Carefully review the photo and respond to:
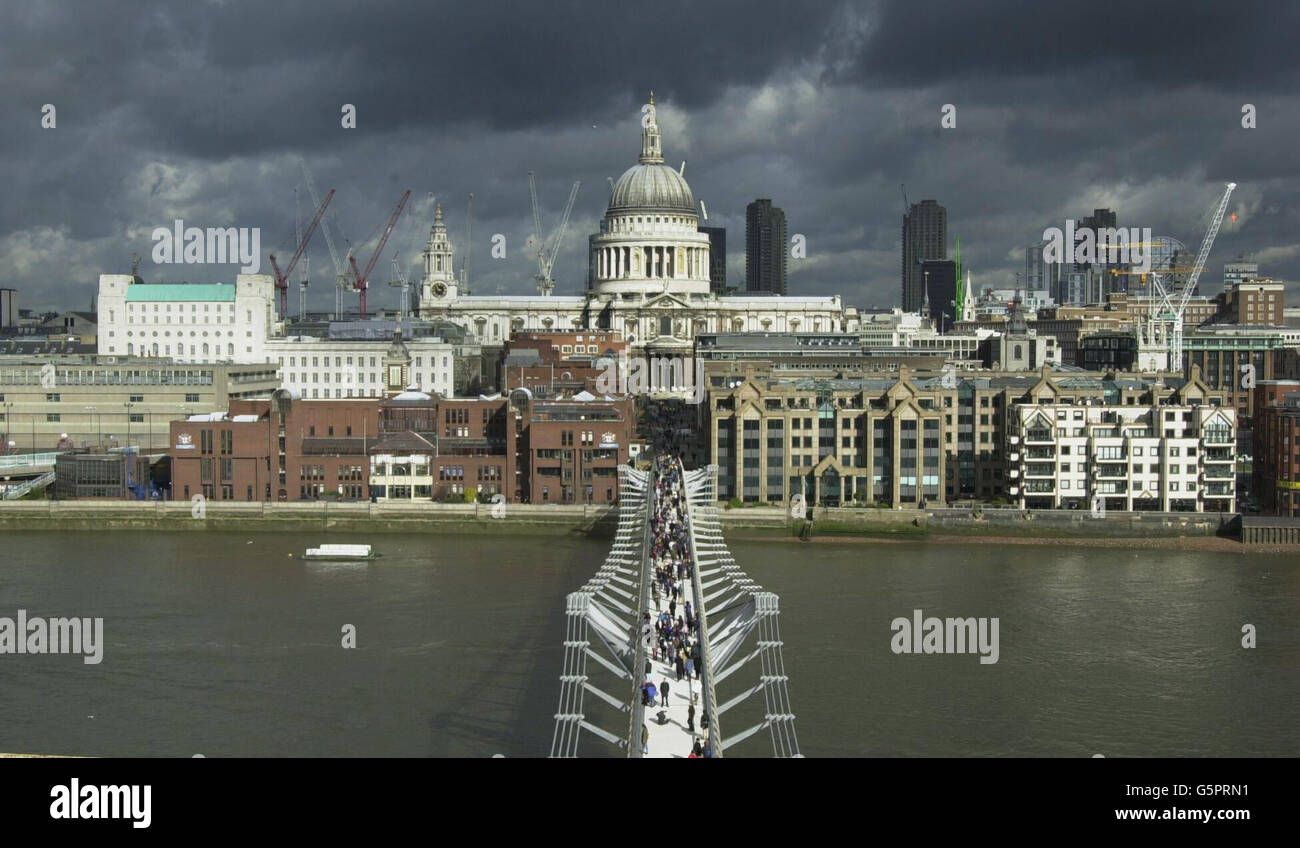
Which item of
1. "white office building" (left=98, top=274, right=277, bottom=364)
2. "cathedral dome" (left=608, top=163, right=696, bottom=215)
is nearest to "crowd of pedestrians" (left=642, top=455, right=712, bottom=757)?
"white office building" (left=98, top=274, right=277, bottom=364)

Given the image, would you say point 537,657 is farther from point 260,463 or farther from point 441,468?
point 260,463

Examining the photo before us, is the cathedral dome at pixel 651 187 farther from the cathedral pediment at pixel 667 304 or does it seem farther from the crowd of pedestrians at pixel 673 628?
the crowd of pedestrians at pixel 673 628

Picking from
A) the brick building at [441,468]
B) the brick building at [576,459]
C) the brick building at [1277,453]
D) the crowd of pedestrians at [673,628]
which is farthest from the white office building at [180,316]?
the crowd of pedestrians at [673,628]

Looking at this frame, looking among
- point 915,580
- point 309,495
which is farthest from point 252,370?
point 915,580

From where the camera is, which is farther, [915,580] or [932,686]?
[915,580]

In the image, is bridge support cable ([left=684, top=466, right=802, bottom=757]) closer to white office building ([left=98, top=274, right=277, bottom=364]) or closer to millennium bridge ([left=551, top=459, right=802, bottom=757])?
millennium bridge ([left=551, top=459, right=802, bottom=757])
